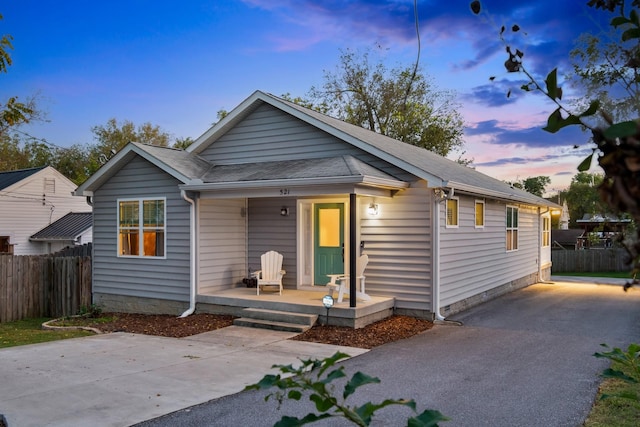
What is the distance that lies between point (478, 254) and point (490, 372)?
6426 millimetres

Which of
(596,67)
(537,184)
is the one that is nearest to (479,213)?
(596,67)

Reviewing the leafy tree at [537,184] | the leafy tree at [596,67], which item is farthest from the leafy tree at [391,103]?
the leafy tree at [537,184]

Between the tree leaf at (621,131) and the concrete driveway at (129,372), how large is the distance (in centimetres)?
522

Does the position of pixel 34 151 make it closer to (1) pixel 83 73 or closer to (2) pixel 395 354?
(1) pixel 83 73

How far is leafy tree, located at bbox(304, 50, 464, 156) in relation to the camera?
2988 centimetres

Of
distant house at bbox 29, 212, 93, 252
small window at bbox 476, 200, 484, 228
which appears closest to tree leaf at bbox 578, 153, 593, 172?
small window at bbox 476, 200, 484, 228

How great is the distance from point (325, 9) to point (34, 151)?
39268 millimetres

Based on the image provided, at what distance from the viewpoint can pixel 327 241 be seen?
12.0 m

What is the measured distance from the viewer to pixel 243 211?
12.9 meters

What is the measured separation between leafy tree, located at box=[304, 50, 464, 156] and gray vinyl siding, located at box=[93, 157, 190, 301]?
18733 mm

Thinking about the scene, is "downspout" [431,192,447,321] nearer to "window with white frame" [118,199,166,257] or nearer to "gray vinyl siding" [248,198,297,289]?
"gray vinyl siding" [248,198,297,289]

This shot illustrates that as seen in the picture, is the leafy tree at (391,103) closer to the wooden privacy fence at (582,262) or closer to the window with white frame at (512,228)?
the wooden privacy fence at (582,262)

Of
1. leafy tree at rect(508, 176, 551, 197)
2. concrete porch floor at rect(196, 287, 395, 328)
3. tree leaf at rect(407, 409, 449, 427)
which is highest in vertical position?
leafy tree at rect(508, 176, 551, 197)

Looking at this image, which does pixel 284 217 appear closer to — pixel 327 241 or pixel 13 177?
pixel 327 241
